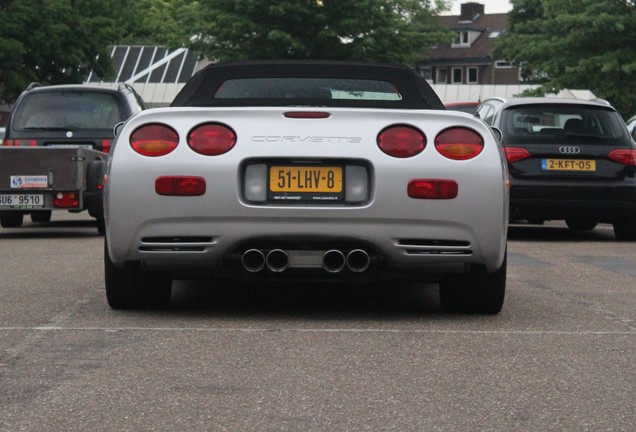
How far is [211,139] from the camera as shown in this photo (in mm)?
7176

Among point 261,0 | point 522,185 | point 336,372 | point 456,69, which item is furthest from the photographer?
point 456,69

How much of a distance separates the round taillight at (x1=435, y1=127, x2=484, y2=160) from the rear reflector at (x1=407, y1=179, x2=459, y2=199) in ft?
0.48

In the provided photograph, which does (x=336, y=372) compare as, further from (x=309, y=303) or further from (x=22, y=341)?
(x=309, y=303)

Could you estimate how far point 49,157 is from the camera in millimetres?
14695

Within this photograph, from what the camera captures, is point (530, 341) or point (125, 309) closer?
point (530, 341)

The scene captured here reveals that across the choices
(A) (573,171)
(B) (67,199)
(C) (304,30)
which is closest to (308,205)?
(A) (573,171)

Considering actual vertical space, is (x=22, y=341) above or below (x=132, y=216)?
below

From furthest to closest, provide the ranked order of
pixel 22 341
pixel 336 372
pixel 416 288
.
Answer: pixel 416 288 → pixel 22 341 → pixel 336 372

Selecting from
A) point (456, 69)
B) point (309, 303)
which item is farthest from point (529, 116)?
point (456, 69)

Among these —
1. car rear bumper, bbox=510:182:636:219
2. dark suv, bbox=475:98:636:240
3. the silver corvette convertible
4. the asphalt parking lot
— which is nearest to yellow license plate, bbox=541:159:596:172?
dark suv, bbox=475:98:636:240

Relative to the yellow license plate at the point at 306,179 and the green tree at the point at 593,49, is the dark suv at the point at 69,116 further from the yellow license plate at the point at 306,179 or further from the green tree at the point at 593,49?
the green tree at the point at 593,49

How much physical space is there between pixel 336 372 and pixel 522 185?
875 cm

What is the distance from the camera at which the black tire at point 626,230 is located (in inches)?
578

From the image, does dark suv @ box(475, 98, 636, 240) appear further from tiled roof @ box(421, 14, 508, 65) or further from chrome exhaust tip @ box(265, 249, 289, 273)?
tiled roof @ box(421, 14, 508, 65)
